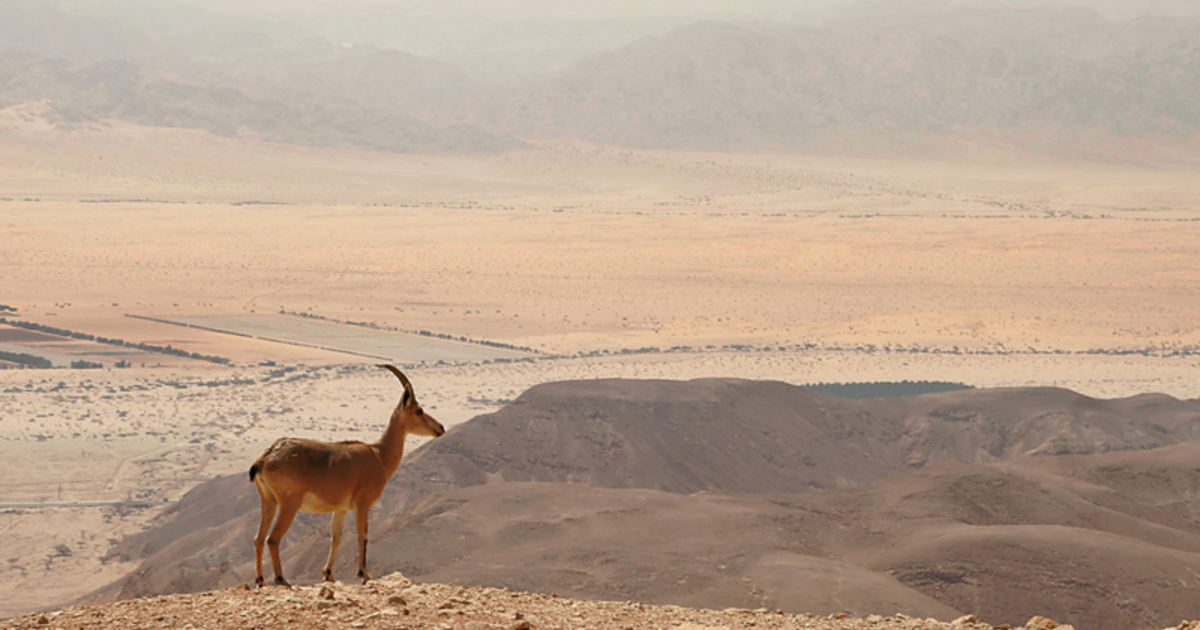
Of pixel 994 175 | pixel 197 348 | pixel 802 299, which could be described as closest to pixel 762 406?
pixel 197 348

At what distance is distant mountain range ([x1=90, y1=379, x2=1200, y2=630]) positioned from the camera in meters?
23.7

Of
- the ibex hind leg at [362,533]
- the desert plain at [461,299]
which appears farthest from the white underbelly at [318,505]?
the desert plain at [461,299]

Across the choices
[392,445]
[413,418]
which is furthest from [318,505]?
[413,418]

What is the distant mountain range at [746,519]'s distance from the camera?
23.7m

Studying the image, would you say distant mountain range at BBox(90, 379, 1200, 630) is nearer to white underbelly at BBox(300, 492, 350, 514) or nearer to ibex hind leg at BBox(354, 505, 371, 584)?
ibex hind leg at BBox(354, 505, 371, 584)

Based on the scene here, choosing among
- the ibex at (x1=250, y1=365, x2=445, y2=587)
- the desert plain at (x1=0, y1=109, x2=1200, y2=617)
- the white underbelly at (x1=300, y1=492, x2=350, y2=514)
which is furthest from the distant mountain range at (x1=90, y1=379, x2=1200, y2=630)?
the white underbelly at (x1=300, y1=492, x2=350, y2=514)

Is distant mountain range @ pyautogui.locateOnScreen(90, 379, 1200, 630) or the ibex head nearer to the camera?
the ibex head

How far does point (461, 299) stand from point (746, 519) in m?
57.9

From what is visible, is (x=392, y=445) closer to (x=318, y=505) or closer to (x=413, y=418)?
(x=413, y=418)

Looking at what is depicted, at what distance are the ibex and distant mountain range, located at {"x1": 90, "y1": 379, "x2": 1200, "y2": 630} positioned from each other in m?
12.1

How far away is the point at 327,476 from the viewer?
10195 millimetres

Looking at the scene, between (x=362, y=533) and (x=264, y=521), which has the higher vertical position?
(x=264, y=521)

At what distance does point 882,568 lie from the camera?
24.7m

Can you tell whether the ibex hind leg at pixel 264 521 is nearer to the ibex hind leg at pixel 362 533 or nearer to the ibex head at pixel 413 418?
the ibex hind leg at pixel 362 533
